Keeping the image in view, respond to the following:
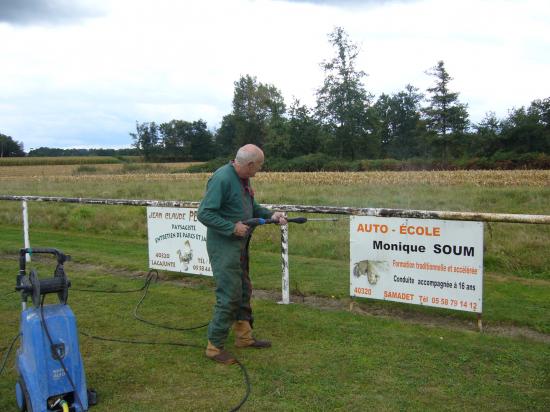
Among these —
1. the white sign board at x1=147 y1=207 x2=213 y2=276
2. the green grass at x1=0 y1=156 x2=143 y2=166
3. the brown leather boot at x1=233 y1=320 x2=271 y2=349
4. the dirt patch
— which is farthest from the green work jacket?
the green grass at x1=0 y1=156 x2=143 y2=166

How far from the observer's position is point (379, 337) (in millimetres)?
5590

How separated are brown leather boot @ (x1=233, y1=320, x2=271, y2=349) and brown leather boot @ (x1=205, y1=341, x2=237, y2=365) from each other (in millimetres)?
306

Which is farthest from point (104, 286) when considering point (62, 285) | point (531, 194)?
point (531, 194)

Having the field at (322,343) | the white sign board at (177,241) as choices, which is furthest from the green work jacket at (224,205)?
the white sign board at (177,241)

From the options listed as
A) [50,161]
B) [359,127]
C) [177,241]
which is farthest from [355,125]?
[177,241]

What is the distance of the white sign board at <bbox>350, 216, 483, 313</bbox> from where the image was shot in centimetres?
574

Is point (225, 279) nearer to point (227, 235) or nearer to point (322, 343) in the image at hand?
point (227, 235)

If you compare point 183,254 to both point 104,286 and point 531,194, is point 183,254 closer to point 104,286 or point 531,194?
point 104,286

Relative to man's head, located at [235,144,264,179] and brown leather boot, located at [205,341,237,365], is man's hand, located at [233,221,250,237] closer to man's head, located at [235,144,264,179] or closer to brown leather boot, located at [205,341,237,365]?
man's head, located at [235,144,264,179]

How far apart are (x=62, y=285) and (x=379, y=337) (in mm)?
3310

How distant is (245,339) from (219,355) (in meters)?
0.45

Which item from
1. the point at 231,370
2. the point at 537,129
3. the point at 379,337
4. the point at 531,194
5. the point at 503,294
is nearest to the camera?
the point at 231,370

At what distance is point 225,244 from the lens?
5008 millimetres

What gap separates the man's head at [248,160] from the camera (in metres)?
4.94
